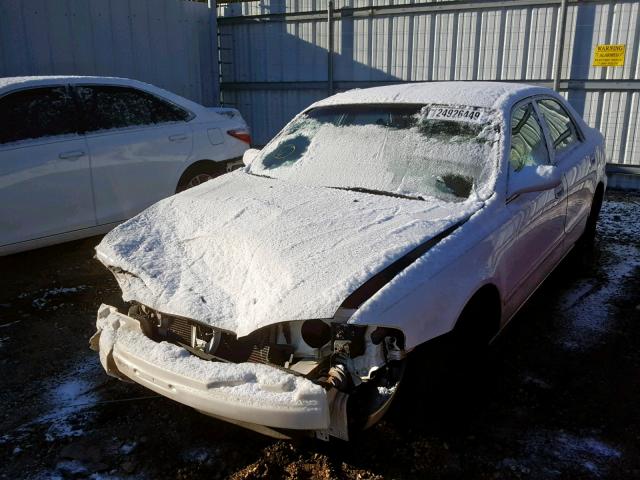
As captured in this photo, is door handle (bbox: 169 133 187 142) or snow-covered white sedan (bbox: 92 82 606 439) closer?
snow-covered white sedan (bbox: 92 82 606 439)

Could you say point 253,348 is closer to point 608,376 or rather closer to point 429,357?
point 429,357

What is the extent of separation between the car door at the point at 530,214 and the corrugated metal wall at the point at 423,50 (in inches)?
197

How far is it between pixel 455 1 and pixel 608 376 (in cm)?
670

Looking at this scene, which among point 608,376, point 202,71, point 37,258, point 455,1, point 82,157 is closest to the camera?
point 608,376

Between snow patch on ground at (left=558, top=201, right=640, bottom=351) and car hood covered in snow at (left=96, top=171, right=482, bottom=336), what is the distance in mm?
1472

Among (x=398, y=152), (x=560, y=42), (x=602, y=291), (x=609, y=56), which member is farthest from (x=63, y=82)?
(x=609, y=56)

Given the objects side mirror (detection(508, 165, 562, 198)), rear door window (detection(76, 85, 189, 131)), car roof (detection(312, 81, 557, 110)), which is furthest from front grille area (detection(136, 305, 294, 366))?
rear door window (detection(76, 85, 189, 131))

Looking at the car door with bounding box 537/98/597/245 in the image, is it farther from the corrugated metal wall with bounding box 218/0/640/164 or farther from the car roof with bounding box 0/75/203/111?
the corrugated metal wall with bounding box 218/0/640/164

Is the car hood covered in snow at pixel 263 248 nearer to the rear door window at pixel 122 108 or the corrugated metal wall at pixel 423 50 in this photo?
the rear door window at pixel 122 108

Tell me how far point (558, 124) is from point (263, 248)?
266cm

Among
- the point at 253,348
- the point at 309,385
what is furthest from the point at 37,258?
the point at 309,385

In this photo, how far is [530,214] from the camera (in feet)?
10.6

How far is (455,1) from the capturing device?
839 cm

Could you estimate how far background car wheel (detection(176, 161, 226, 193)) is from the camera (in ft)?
18.5
